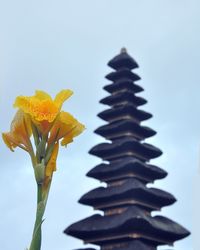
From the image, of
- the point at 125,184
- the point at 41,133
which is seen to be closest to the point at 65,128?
the point at 41,133

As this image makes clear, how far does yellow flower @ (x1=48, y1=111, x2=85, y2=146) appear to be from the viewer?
3379 millimetres

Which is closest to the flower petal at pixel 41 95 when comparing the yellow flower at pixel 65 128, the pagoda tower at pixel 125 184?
the yellow flower at pixel 65 128

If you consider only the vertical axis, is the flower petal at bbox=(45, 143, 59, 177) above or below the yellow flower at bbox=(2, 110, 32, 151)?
below

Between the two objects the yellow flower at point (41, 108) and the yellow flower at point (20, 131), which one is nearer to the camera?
the yellow flower at point (41, 108)

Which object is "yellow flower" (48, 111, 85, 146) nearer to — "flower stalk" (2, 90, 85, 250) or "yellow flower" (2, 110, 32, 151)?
"flower stalk" (2, 90, 85, 250)

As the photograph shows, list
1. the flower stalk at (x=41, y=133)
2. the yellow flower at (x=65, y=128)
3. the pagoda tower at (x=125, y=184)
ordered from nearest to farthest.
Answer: the flower stalk at (x=41, y=133) → the yellow flower at (x=65, y=128) → the pagoda tower at (x=125, y=184)

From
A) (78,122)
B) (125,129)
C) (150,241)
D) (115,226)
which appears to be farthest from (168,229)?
(78,122)

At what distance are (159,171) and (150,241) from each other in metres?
4.72

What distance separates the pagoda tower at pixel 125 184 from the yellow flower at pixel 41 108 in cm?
2909

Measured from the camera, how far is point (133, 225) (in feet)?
108

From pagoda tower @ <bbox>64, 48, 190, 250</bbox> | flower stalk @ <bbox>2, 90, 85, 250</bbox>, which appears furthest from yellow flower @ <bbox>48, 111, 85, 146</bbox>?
pagoda tower @ <bbox>64, 48, 190, 250</bbox>

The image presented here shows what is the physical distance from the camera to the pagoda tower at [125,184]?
3319 cm

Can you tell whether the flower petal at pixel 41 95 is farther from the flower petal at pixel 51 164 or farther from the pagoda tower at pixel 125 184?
the pagoda tower at pixel 125 184

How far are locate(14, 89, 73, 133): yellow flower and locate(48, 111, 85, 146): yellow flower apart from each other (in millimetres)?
60
